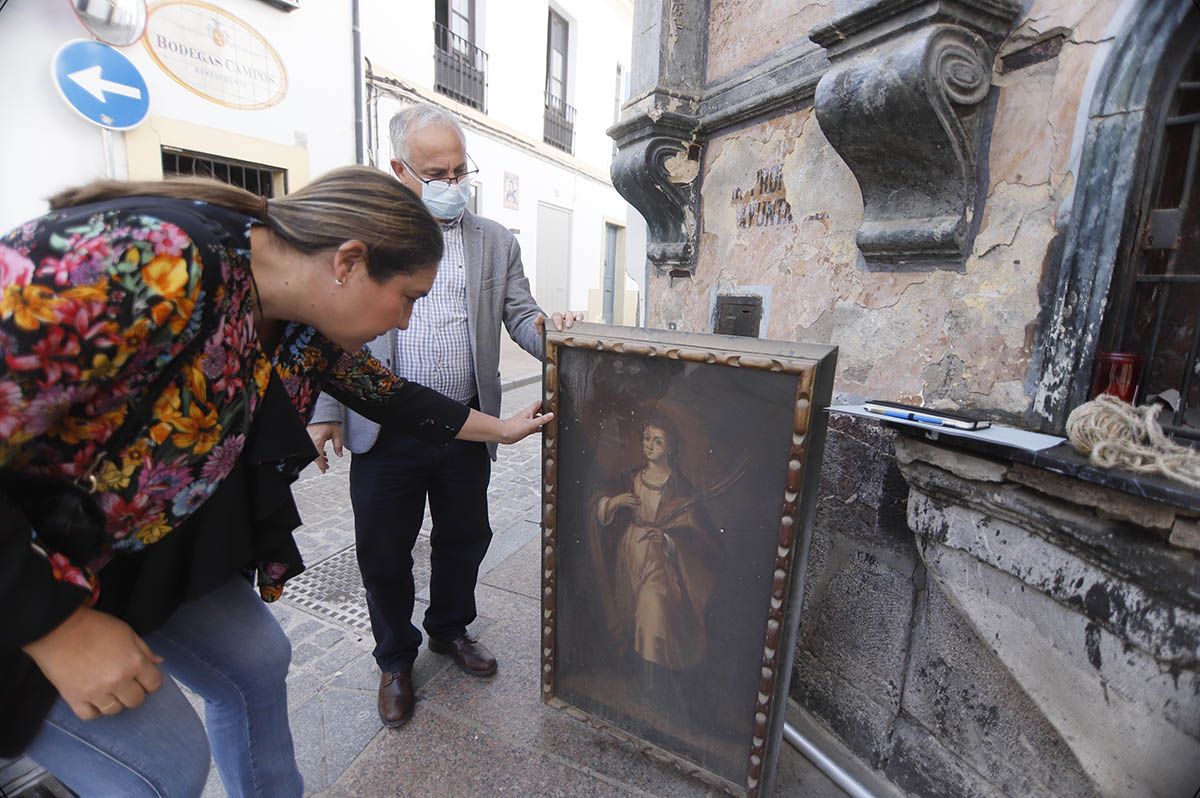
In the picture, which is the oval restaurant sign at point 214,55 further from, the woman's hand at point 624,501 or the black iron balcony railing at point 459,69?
the woman's hand at point 624,501

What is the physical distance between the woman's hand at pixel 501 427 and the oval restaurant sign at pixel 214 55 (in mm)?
6231

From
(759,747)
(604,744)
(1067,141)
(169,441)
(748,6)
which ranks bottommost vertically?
(604,744)

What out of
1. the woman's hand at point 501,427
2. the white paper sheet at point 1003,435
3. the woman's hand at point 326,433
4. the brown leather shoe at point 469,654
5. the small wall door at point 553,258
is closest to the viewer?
the white paper sheet at point 1003,435

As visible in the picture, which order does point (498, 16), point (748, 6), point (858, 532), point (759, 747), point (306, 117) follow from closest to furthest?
point (759, 747) → point (858, 532) → point (748, 6) → point (306, 117) → point (498, 16)

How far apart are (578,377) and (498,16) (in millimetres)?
10828

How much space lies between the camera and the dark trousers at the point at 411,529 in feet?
6.94

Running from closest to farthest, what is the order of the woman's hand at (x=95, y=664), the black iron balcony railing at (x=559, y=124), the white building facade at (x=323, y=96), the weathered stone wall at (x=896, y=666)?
the woman's hand at (x=95, y=664) < the weathered stone wall at (x=896, y=666) < the white building facade at (x=323, y=96) < the black iron balcony railing at (x=559, y=124)

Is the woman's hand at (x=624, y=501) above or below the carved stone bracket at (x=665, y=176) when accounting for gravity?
below

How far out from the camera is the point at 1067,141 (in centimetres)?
150

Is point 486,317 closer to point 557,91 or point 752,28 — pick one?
point 752,28

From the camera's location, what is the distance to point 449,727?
214cm

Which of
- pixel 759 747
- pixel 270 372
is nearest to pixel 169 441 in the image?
pixel 270 372

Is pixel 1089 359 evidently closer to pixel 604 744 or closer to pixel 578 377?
pixel 578 377

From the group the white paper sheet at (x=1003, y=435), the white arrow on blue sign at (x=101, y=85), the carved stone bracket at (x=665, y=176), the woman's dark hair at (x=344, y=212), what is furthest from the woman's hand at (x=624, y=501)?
the white arrow on blue sign at (x=101, y=85)
